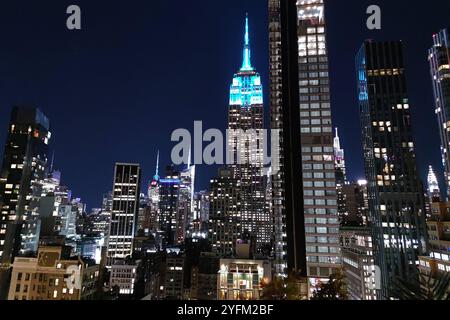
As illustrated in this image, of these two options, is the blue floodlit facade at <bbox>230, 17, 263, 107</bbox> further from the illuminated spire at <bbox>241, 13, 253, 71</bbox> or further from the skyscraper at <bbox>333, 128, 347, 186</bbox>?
the skyscraper at <bbox>333, 128, 347, 186</bbox>

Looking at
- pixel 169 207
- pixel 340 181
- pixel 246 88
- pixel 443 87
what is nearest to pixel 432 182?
pixel 340 181

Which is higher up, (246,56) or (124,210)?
(246,56)

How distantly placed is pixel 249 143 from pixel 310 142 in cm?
5500

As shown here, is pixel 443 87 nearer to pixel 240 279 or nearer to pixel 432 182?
pixel 432 182

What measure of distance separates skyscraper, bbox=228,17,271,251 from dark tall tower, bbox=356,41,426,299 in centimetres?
3069

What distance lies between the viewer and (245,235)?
58.6 metres

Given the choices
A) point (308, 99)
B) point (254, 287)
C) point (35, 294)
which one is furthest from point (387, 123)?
point (35, 294)

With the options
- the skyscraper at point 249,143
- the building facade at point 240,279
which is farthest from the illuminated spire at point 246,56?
the building facade at point 240,279

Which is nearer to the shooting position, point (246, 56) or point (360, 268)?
point (360, 268)

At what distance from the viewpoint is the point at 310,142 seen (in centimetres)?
2816

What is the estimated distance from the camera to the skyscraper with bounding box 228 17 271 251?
69.1m

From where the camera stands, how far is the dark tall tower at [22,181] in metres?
41.7

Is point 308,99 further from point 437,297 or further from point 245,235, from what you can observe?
point 245,235
